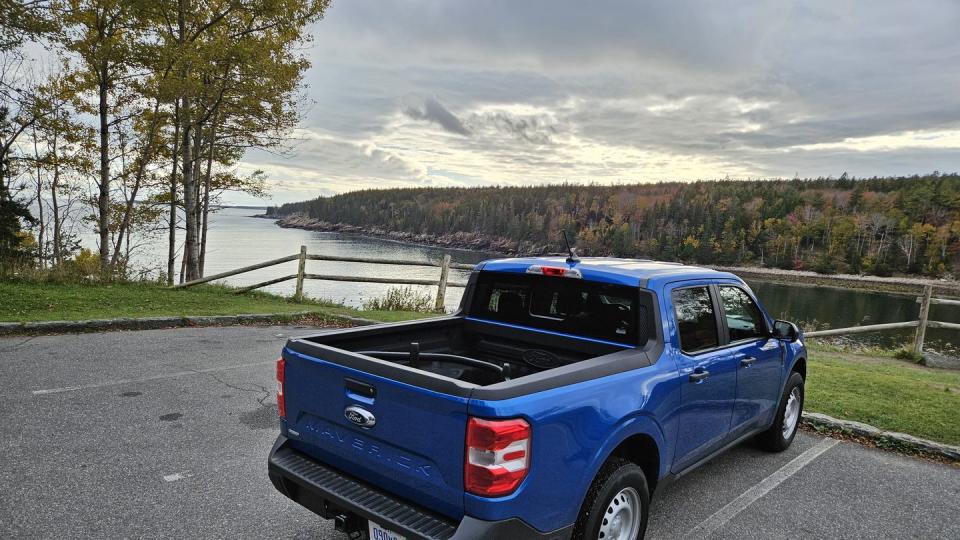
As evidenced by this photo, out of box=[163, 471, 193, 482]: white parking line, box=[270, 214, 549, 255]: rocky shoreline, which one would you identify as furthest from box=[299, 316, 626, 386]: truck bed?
box=[270, 214, 549, 255]: rocky shoreline

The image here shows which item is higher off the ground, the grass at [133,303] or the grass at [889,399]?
the grass at [889,399]

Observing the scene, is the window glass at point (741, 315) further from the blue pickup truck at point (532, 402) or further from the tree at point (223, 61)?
the tree at point (223, 61)

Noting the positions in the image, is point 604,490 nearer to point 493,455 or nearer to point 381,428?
point 493,455

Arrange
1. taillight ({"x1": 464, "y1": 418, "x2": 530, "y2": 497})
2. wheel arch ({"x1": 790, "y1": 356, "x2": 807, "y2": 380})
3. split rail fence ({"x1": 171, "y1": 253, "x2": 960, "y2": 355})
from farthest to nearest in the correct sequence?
split rail fence ({"x1": 171, "y1": 253, "x2": 960, "y2": 355}), wheel arch ({"x1": 790, "y1": 356, "x2": 807, "y2": 380}), taillight ({"x1": 464, "y1": 418, "x2": 530, "y2": 497})

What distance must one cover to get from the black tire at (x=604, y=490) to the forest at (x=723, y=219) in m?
109

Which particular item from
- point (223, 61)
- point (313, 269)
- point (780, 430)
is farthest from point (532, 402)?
point (313, 269)

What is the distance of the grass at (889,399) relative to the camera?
584cm

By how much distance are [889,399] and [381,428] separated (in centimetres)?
716

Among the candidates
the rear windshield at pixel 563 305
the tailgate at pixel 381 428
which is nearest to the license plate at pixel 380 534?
the tailgate at pixel 381 428

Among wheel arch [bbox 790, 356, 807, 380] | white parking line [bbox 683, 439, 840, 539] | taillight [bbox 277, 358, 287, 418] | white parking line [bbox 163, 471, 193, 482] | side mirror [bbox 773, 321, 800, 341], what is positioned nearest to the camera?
taillight [bbox 277, 358, 287, 418]

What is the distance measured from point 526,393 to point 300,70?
58.0 feet

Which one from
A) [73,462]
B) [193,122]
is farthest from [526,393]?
[193,122]

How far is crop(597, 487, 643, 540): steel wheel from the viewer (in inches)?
110

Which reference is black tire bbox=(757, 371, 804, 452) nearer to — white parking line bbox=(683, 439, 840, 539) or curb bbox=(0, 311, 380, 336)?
white parking line bbox=(683, 439, 840, 539)
